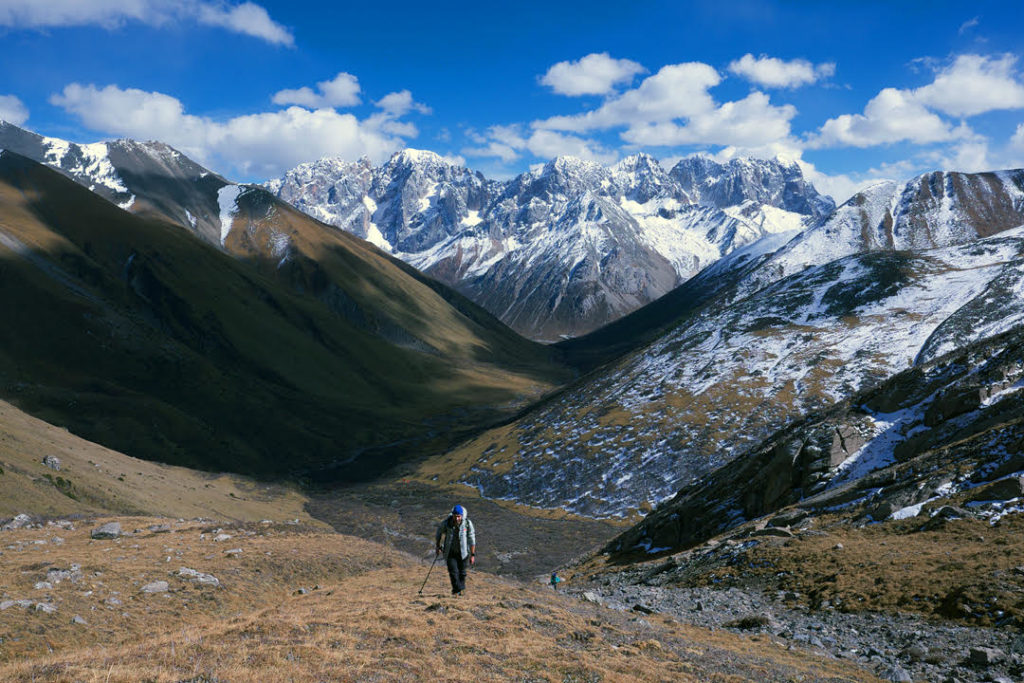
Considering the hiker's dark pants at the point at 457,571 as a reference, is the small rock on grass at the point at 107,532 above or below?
below

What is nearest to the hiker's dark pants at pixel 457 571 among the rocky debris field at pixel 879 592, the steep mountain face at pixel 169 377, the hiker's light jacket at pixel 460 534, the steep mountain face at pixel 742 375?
the hiker's light jacket at pixel 460 534

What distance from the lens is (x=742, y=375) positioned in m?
96.1

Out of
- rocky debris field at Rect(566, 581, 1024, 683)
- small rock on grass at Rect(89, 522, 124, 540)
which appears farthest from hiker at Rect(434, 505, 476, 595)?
small rock on grass at Rect(89, 522, 124, 540)

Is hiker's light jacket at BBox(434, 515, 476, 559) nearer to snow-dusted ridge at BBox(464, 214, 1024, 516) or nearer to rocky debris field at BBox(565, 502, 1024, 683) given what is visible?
rocky debris field at BBox(565, 502, 1024, 683)

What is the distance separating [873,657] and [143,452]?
4799 inches

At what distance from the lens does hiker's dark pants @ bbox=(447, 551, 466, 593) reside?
21.0 meters

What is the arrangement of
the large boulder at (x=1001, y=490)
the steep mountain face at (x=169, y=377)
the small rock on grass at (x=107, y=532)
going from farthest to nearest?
the steep mountain face at (x=169, y=377)
the small rock on grass at (x=107, y=532)
the large boulder at (x=1001, y=490)

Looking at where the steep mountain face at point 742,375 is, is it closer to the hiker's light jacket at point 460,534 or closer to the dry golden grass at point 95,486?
the dry golden grass at point 95,486

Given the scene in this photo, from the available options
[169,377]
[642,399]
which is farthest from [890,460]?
[169,377]

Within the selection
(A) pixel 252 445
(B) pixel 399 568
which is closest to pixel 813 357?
(B) pixel 399 568

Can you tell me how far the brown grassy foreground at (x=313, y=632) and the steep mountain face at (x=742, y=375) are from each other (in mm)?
59523

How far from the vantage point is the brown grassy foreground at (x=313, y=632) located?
13.2 m

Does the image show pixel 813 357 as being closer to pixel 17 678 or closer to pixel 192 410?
pixel 17 678

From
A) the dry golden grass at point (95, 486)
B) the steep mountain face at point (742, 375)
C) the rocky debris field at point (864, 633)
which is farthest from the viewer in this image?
the steep mountain face at point (742, 375)
